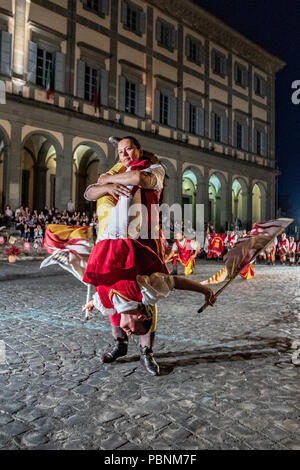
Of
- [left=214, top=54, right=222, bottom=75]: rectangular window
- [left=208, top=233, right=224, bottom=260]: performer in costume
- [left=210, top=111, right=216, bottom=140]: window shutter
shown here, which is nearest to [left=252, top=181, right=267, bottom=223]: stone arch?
[left=210, top=111, right=216, bottom=140]: window shutter

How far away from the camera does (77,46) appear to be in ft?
76.3

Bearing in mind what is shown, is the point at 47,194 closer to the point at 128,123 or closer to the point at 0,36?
the point at 128,123

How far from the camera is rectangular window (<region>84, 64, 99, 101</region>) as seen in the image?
2384 cm

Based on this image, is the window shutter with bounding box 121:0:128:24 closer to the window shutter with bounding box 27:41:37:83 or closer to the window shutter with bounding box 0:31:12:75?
the window shutter with bounding box 27:41:37:83

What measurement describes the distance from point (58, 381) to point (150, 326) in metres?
0.91

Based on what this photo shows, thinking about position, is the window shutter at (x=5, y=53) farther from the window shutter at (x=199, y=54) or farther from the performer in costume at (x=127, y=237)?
the performer in costume at (x=127, y=237)

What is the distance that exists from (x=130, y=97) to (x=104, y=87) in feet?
7.33

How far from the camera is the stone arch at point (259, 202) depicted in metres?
37.0

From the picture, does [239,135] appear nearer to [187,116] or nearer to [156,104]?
[187,116]

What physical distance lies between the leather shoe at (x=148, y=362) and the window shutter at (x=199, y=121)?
29013 millimetres

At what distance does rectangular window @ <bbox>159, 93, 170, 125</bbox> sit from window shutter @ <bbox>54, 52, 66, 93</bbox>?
8121mm

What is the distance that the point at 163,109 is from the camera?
28.4 metres

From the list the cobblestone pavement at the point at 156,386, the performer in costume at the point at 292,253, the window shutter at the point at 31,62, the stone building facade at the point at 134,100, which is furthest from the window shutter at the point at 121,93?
the cobblestone pavement at the point at 156,386
